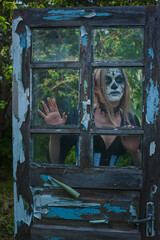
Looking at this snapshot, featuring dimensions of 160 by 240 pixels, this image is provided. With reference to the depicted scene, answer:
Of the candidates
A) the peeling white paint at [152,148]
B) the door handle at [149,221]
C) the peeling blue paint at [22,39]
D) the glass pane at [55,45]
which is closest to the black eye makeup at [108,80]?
the glass pane at [55,45]

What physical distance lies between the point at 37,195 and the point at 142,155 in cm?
82

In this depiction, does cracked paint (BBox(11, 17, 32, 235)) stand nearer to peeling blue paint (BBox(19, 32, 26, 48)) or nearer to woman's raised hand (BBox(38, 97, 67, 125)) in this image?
peeling blue paint (BBox(19, 32, 26, 48))

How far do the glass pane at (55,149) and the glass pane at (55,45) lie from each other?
573 mm

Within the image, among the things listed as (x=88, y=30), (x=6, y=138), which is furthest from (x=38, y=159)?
(x=6, y=138)

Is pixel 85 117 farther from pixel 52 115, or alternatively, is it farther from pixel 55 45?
pixel 55 45

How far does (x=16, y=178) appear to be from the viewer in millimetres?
1770

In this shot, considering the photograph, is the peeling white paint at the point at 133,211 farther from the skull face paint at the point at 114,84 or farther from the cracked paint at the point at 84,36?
the cracked paint at the point at 84,36

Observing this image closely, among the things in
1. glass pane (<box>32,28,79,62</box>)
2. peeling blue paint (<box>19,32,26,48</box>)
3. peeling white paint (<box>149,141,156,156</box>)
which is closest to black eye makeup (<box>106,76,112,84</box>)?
glass pane (<box>32,28,79,62</box>)

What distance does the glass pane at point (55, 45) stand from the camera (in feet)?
5.68

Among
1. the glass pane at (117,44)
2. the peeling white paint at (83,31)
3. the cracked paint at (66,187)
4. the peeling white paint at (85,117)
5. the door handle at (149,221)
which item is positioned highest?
the peeling white paint at (83,31)

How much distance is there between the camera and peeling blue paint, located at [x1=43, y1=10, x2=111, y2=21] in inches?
65.8

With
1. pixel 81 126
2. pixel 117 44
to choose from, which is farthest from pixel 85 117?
pixel 117 44

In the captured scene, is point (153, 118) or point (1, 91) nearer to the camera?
point (153, 118)

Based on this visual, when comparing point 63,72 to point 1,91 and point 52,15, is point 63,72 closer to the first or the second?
point 52,15
